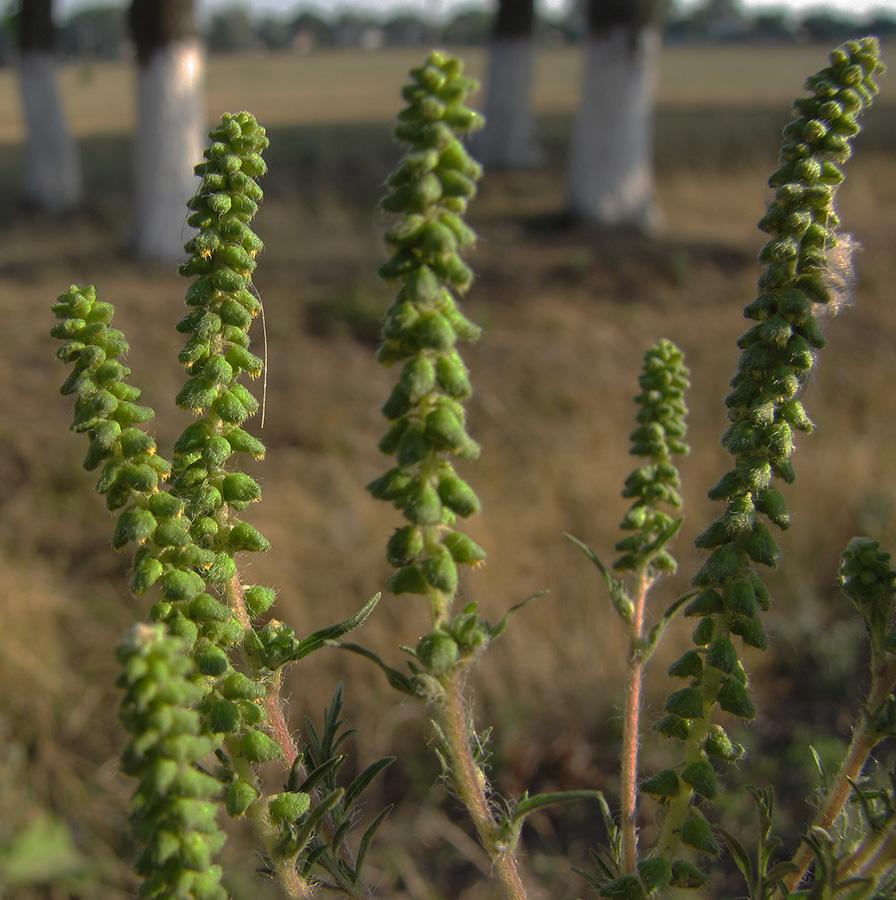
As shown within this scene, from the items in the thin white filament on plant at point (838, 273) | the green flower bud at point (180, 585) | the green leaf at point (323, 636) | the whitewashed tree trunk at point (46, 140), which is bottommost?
the whitewashed tree trunk at point (46, 140)

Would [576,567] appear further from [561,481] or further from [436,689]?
[436,689]

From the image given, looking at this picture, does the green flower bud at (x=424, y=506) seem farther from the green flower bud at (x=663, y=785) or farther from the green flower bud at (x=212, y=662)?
the green flower bud at (x=663, y=785)

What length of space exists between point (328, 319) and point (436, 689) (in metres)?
13.0

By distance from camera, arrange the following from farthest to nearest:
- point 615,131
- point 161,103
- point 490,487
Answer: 1. point 615,131
2. point 161,103
3. point 490,487

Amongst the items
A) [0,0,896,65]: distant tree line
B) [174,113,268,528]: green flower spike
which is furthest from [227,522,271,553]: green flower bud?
[0,0,896,65]: distant tree line

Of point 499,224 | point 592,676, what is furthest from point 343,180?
point 592,676

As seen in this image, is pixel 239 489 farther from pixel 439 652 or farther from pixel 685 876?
pixel 685 876

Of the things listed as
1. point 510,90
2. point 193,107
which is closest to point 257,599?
point 193,107

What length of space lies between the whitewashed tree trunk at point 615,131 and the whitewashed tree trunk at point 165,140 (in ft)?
23.5

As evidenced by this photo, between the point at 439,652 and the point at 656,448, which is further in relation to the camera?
the point at 656,448

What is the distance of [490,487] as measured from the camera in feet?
28.1

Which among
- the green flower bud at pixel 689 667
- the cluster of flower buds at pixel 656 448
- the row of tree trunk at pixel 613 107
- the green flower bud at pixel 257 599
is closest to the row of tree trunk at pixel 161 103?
the row of tree trunk at pixel 613 107

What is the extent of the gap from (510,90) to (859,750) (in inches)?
814

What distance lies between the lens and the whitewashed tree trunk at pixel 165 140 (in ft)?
48.3
